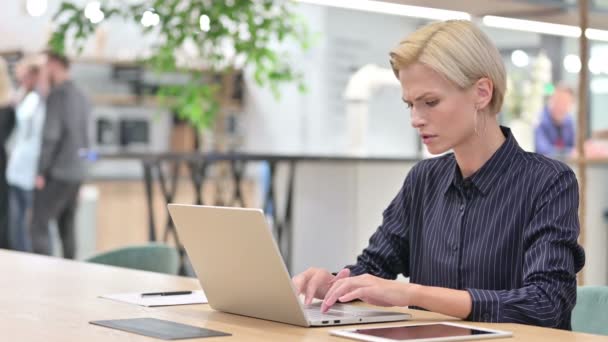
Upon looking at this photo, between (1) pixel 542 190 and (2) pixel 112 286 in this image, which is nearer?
(1) pixel 542 190

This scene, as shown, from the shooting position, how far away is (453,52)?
2.09 metres

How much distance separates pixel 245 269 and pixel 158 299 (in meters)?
0.42

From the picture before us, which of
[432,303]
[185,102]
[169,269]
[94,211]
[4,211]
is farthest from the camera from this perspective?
[94,211]

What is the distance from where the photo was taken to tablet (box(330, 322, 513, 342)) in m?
1.71

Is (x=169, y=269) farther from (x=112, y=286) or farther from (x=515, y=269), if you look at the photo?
(x=515, y=269)

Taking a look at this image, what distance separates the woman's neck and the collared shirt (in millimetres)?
5725

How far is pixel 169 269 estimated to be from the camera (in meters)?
3.32

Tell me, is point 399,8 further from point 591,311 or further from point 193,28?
point 591,311

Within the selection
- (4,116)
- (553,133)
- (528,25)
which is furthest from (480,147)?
(553,133)

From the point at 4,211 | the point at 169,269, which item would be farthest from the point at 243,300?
the point at 4,211

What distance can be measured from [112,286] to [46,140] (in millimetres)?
4225

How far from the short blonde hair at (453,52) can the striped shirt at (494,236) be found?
0.59 feet

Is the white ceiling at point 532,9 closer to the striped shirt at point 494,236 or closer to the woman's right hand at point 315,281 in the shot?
the striped shirt at point 494,236

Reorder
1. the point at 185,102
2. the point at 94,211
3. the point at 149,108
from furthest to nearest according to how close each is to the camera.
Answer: the point at 149,108
the point at 94,211
the point at 185,102
